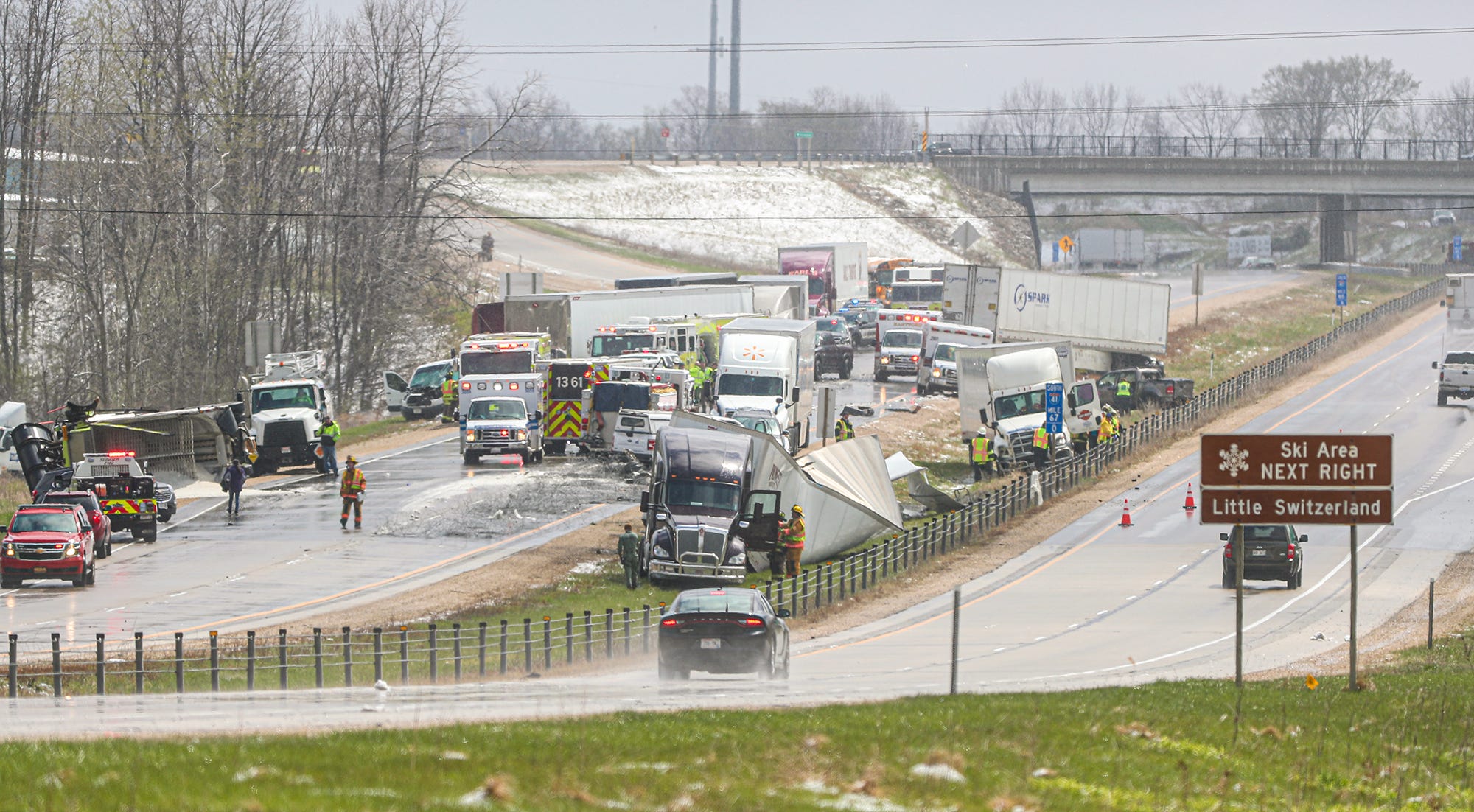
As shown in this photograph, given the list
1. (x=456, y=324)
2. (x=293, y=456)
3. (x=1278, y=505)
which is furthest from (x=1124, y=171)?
(x=1278, y=505)

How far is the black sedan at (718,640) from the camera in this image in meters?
20.6

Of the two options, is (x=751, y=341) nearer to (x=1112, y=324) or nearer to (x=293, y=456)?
(x=293, y=456)

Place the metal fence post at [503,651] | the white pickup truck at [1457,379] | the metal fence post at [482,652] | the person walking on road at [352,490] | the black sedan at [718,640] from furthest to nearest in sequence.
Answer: the white pickup truck at [1457,379], the person walking on road at [352,490], the metal fence post at [503,651], the metal fence post at [482,652], the black sedan at [718,640]

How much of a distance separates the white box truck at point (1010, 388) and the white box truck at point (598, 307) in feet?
41.5

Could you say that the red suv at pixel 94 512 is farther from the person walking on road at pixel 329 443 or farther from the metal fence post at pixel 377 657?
the metal fence post at pixel 377 657

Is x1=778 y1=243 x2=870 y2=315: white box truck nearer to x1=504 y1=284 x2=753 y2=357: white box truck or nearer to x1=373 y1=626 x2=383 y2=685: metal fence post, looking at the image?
x1=504 y1=284 x2=753 y2=357: white box truck

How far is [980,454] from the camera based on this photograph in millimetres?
48562

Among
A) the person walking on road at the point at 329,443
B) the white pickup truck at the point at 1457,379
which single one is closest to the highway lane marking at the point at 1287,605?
the white pickup truck at the point at 1457,379

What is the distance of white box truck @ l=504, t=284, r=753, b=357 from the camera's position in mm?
58562

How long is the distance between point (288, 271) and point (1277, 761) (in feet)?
227

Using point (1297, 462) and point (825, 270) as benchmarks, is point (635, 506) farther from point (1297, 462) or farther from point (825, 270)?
point (825, 270)

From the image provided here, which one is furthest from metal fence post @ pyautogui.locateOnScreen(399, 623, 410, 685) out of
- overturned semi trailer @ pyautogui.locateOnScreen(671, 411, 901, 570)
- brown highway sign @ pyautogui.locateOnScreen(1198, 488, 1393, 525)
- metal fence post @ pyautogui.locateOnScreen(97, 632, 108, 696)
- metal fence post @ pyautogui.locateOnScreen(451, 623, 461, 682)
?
overturned semi trailer @ pyautogui.locateOnScreen(671, 411, 901, 570)

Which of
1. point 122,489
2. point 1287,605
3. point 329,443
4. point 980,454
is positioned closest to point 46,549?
point 122,489

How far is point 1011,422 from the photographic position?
49.0m
